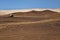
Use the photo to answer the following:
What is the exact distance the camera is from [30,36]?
6324 mm

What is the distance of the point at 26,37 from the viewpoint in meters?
6.21

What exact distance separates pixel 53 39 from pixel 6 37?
5.06 feet

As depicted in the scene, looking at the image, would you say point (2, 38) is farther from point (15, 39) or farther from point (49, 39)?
point (49, 39)

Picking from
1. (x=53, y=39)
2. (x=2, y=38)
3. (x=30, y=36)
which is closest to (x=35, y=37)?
(x=30, y=36)

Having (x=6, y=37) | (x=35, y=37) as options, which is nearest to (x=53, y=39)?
(x=35, y=37)

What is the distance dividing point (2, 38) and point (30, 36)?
0.93m

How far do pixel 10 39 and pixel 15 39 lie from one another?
166 millimetres

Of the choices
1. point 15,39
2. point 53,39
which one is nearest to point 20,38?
point 15,39

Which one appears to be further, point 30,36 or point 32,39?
point 30,36

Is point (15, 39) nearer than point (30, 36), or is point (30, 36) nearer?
point (15, 39)

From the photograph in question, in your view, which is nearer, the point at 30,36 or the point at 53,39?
the point at 53,39

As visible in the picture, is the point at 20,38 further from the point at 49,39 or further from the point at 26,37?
the point at 49,39

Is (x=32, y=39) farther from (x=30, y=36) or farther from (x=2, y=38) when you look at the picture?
(x=2, y=38)

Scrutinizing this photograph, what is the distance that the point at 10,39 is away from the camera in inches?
235
